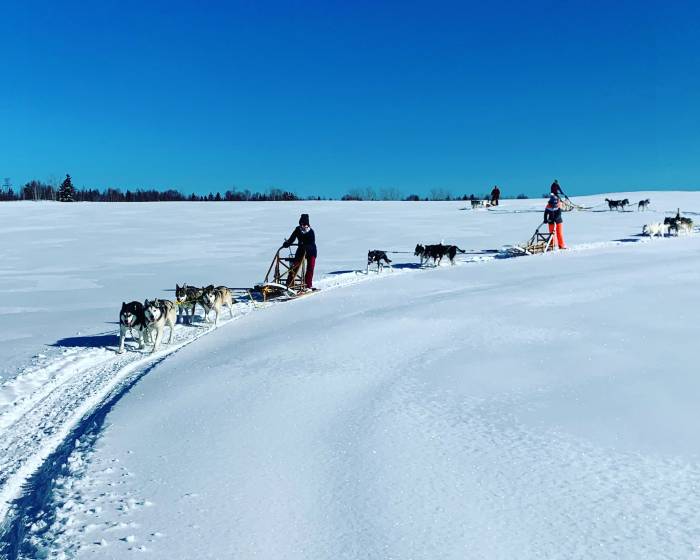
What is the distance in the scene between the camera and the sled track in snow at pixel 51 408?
3441mm

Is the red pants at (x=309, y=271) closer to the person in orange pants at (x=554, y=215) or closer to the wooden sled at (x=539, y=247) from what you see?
the wooden sled at (x=539, y=247)

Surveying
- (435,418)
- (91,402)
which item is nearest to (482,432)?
(435,418)

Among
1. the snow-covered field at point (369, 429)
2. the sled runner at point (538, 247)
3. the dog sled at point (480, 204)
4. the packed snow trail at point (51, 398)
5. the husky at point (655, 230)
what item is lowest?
the packed snow trail at point (51, 398)

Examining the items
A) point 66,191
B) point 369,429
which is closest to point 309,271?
point 369,429

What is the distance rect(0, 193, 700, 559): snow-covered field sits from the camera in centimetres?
272

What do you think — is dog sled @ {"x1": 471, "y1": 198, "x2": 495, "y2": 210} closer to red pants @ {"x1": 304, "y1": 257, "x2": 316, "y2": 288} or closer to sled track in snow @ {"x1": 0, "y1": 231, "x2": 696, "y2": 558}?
red pants @ {"x1": 304, "y1": 257, "x2": 316, "y2": 288}

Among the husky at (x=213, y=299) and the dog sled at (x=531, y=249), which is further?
the dog sled at (x=531, y=249)

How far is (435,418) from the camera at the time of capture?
400 cm

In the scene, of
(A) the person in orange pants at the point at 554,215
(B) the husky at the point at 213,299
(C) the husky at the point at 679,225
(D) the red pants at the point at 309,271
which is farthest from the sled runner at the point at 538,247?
(B) the husky at the point at 213,299

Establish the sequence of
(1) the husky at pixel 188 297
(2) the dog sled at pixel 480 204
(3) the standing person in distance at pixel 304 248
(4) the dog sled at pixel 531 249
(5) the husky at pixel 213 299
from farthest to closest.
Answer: (2) the dog sled at pixel 480 204, (4) the dog sled at pixel 531 249, (3) the standing person in distance at pixel 304 248, (5) the husky at pixel 213 299, (1) the husky at pixel 188 297

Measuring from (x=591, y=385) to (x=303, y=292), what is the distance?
19.4 feet

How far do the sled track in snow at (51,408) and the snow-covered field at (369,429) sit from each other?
0.02 m

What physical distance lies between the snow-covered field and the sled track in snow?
2 cm

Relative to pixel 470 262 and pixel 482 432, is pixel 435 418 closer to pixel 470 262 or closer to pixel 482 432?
pixel 482 432
